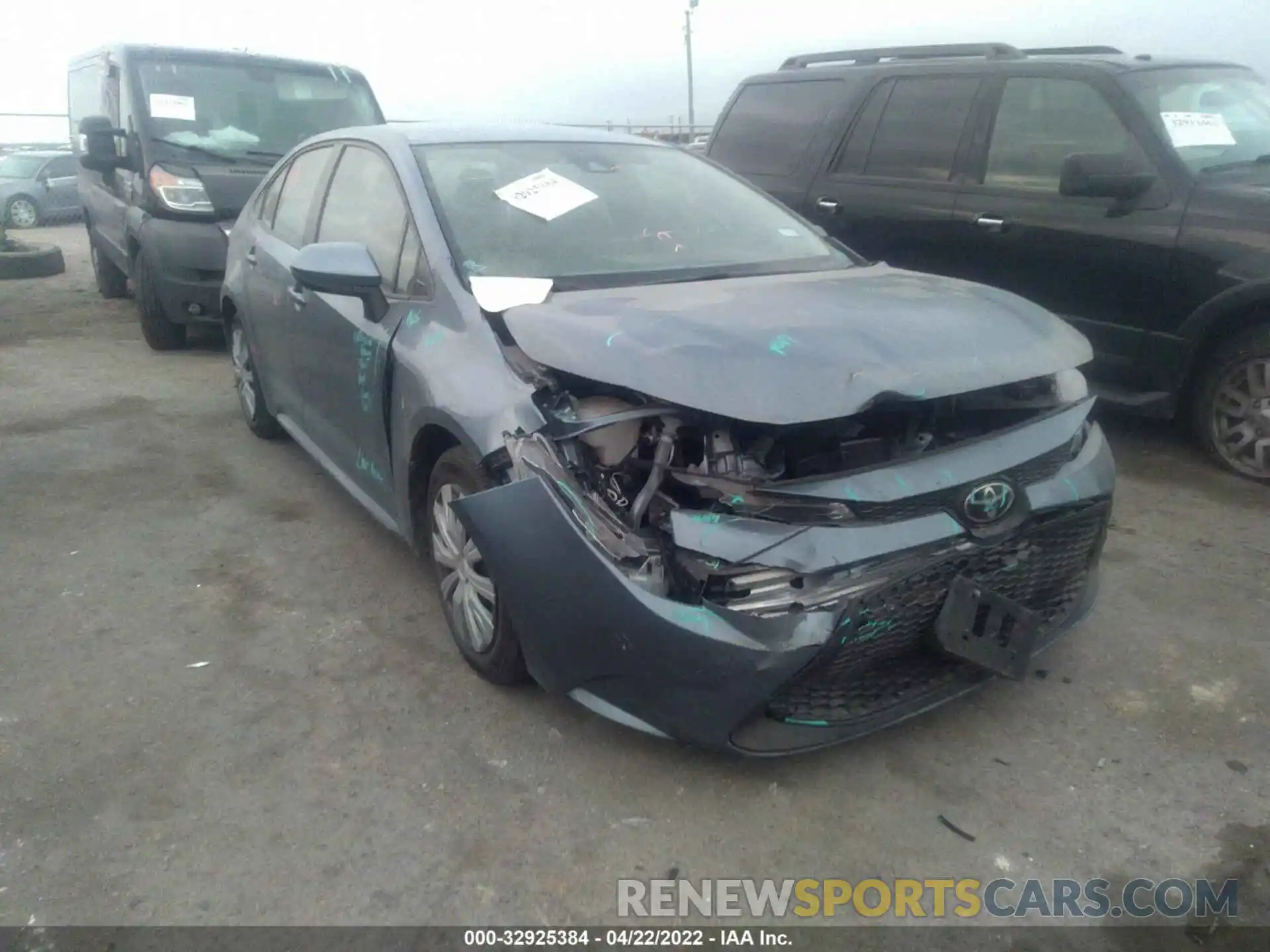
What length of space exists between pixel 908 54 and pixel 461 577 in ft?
15.3

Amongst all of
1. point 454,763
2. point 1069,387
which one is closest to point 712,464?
point 454,763

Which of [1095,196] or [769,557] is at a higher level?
[1095,196]

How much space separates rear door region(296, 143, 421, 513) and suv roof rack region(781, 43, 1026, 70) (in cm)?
360

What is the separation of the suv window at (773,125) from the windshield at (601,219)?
235 cm

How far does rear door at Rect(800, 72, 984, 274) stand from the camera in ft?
18.2

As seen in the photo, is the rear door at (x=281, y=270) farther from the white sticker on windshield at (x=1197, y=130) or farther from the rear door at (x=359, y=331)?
the white sticker on windshield at (x=1197, y=130)

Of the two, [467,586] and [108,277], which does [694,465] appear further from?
[108,277]

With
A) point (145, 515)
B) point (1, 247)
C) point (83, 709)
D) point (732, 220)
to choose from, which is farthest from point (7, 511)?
point (1, 247)

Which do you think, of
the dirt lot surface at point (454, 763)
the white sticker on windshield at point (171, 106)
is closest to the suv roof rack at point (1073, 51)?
the dirt lot surface at point (454, 763)

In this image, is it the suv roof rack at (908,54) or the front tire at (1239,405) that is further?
the suv roof rack at (908,54)

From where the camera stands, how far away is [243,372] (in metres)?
5.45

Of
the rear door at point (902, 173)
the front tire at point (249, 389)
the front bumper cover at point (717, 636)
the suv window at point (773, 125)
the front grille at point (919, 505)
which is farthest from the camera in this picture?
the suv window at point (773, 125)

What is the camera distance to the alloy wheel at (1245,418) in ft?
14.9

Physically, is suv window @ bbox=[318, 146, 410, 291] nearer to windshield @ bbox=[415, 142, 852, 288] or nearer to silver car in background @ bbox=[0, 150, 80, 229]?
windshield @ bbox=[415, 142, 852, 288]
